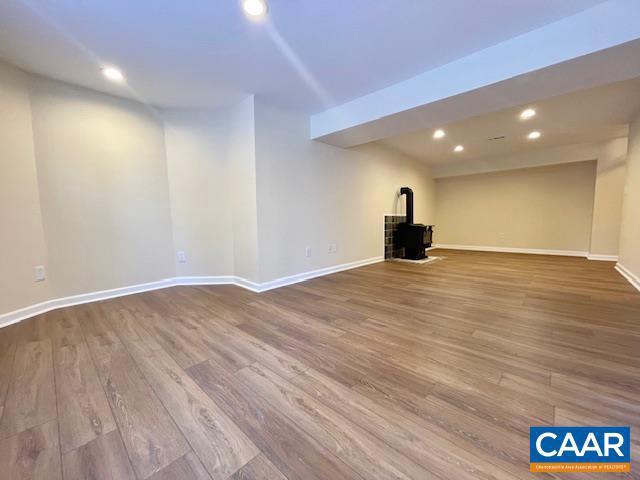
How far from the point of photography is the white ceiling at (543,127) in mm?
2936

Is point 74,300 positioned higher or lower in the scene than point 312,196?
lower

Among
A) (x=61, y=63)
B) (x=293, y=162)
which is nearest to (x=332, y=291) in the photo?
(x=293, y=162)

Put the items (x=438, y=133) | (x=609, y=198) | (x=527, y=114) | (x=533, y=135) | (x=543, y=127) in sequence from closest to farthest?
(x=527, y=114)
(x=543, y=127)
(x=438, y=133)
(x=533, y=135)
(x=609, y=198)

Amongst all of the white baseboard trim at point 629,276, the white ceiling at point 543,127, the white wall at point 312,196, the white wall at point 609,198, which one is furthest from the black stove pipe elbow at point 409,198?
the white wall at point 609,198

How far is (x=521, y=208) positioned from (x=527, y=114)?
11.4ft

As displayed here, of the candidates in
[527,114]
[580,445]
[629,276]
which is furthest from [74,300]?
[629,276]

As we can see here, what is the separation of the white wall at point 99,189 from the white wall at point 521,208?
269 inches

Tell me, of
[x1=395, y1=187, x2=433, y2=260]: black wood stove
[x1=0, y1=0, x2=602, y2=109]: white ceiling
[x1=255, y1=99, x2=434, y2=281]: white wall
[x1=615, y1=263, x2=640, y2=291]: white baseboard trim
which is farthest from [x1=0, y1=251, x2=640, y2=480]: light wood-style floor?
[x1=395, y1=187, x2=433, y2=260]: black wood stove

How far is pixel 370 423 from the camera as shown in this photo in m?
1.08

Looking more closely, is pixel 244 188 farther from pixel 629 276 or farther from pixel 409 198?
pixel 629 276

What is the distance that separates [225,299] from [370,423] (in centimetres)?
209

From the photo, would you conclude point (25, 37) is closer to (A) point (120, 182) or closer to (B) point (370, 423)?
(A) point (120, 182)

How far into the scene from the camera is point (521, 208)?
6016mm

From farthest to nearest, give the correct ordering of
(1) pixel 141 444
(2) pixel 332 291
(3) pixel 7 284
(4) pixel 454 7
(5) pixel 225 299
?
(2) pixel 332 291, (5) pixel 225 299, (3) pixel 7 284, (4) pixel 454 7, (1) pixel 141 444
